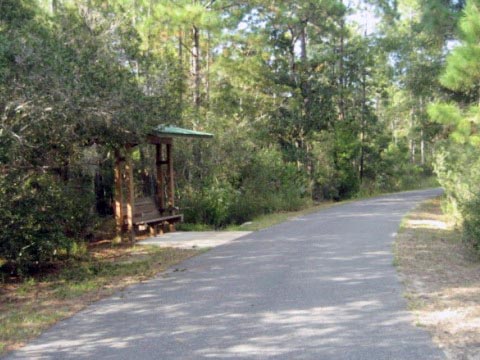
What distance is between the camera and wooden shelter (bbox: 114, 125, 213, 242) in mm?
14016

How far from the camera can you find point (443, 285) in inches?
313

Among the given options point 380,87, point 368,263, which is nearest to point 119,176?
point 368,263

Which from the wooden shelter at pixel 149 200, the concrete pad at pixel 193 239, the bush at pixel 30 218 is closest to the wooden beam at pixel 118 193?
the wooden shelter at pixel 149 200

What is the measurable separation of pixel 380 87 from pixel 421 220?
25.1 metres

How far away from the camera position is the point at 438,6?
57.8 ft

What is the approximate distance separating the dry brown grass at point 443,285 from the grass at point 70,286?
4.25 m

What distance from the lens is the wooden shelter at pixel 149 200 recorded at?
46.0ft

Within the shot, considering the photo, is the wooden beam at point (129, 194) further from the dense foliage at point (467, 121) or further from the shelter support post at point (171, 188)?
the dense foliage at point (467, 121)

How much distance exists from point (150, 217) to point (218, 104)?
11124mm

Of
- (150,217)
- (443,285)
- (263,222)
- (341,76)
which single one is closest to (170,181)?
(150,217)

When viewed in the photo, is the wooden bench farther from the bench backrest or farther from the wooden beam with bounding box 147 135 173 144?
the wooden beam with bounding box 147 135 173 144

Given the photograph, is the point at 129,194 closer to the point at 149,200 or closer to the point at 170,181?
the point at 149,200

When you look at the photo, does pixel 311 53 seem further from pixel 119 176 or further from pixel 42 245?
pixel 42 245

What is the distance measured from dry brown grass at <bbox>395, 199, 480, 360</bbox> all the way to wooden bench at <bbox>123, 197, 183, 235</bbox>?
20.8 ft
